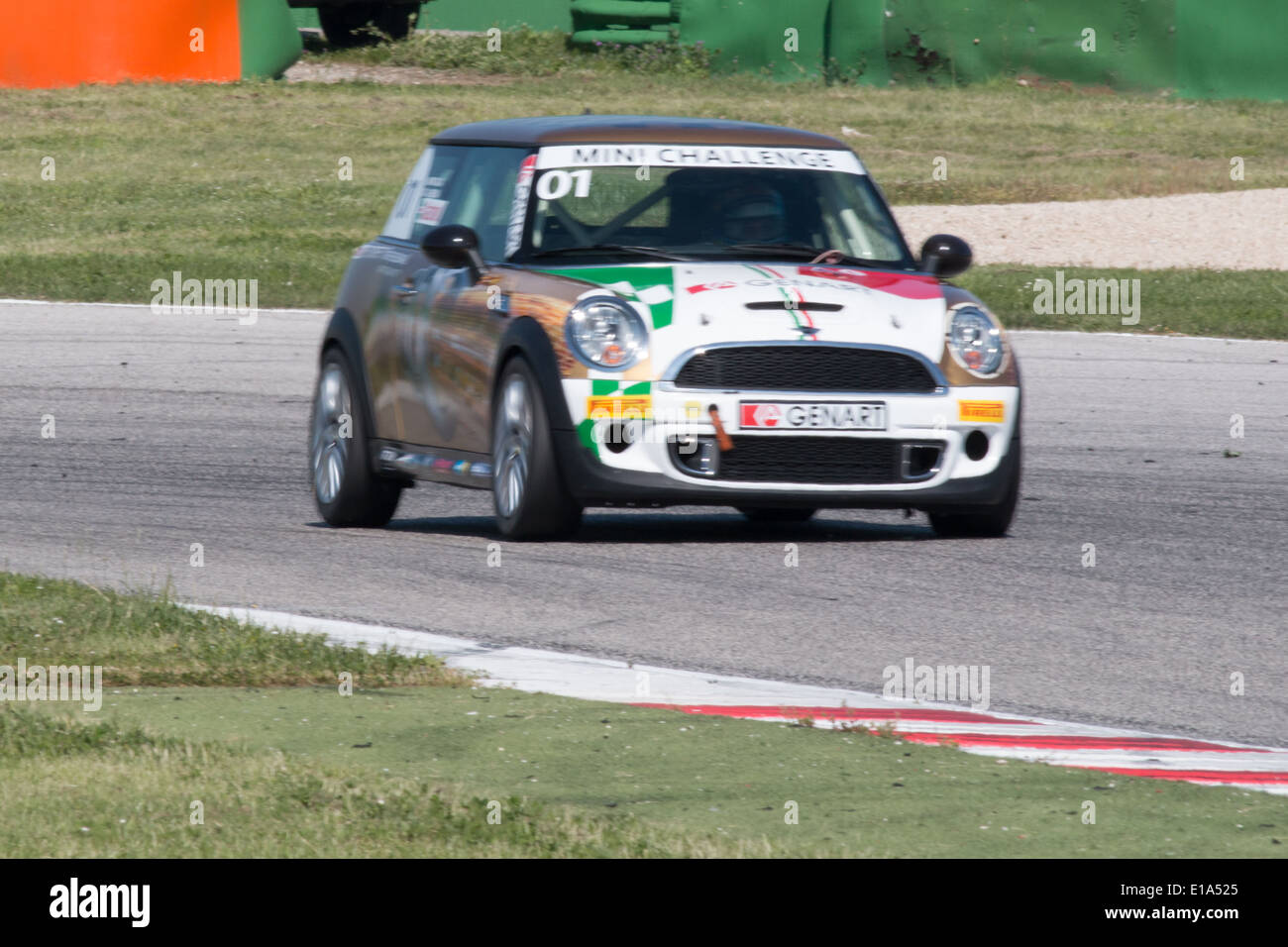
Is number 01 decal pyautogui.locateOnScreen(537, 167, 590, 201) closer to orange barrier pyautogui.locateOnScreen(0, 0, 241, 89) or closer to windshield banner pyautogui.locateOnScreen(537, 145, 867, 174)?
windshield banner pyautogui.locateOnScreen(537, 145, 867, 174)

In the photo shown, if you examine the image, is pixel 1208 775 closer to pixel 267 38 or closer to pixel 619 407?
pixel 619 407

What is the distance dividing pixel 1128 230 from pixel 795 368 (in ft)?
62.9

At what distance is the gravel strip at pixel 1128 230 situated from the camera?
85.4 feet

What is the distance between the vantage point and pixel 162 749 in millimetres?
5984

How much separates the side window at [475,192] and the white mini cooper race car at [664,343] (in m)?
0.01

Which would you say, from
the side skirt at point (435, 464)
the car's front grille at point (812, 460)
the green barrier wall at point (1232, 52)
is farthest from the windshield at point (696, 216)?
the green barrier wall at point (1232, 52)

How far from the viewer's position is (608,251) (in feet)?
32.9

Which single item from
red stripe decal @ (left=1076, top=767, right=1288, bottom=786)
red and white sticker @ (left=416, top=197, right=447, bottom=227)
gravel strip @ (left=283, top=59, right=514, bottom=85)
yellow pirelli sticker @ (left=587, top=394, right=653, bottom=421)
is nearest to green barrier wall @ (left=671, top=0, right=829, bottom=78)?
gravel strip @ (left=283, top=59, right=514, bottom=85)

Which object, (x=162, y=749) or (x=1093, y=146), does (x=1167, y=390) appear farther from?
(x=1093, y=146)

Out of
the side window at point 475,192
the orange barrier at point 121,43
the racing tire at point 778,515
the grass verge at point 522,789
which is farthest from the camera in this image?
the orange barrier at point 121,43

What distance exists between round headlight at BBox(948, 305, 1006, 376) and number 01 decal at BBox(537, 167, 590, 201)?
5.36 ft

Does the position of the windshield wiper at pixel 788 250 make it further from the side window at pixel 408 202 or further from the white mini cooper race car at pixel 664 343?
the side window at pixel 408 202

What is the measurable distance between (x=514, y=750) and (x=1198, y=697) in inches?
80.9

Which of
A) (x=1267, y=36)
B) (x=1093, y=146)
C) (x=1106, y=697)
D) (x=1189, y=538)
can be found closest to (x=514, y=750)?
(x=1106, y=697)
